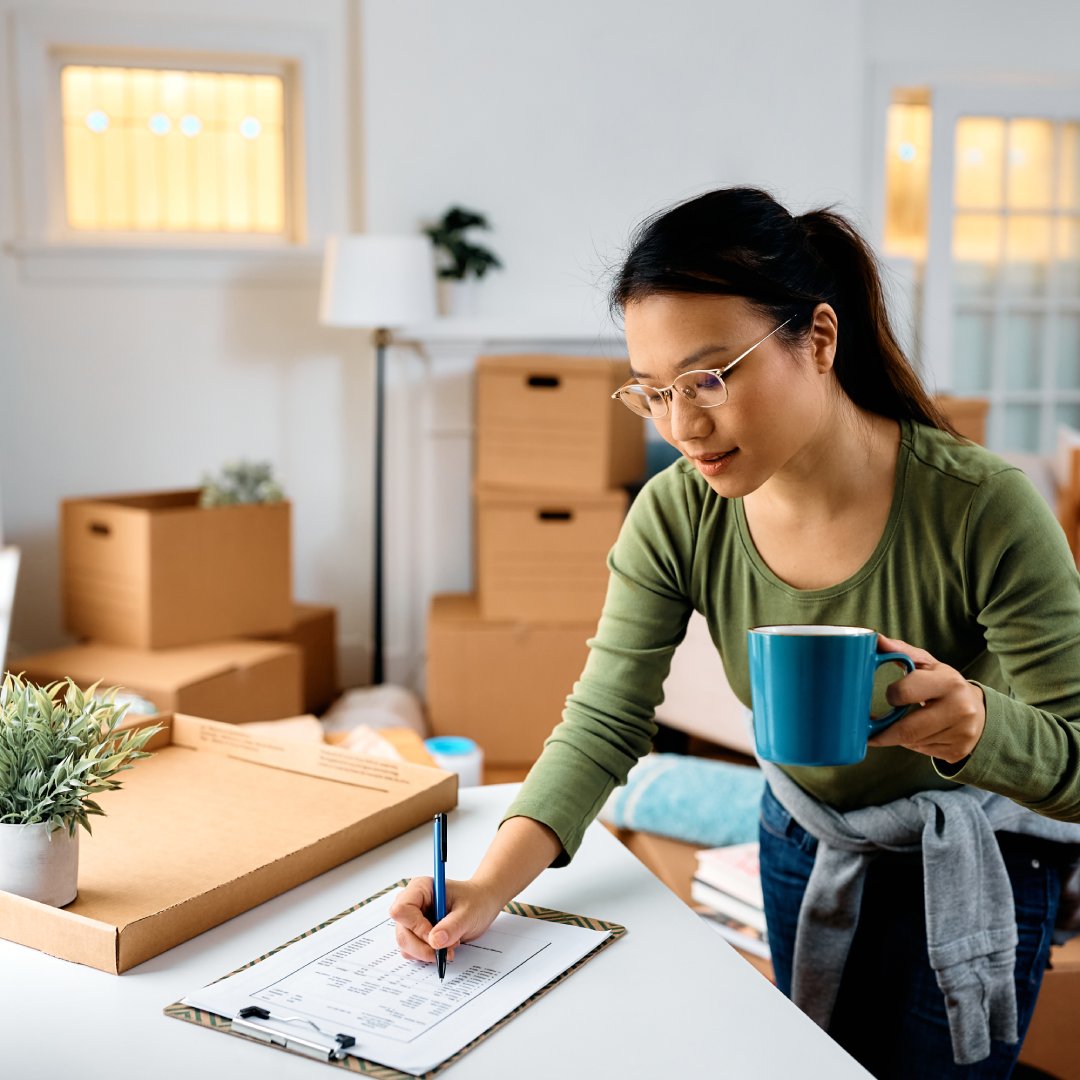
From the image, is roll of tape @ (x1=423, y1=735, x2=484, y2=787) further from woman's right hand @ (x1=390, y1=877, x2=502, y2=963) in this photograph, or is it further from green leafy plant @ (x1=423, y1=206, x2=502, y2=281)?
green leafy plant @ (x1=423, y1=206, x2=502, y2=281)

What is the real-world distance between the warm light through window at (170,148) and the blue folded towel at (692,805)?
2.56 meters

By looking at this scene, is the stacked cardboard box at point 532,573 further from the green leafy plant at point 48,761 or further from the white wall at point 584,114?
→ the green leafy plant at point 48,761

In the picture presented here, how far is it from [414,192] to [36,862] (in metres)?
3.17

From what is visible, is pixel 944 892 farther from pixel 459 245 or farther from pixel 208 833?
pixel 459 245

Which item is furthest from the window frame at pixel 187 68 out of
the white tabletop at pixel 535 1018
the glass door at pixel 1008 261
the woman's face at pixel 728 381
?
the white tabletop at pixel 535 1018

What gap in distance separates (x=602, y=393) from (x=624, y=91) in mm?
1091

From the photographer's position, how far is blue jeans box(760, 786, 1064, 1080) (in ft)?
3.98

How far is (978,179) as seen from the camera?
4527mm

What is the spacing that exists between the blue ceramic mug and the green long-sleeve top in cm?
16

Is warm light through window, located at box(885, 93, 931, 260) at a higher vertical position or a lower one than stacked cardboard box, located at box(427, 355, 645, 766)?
higher

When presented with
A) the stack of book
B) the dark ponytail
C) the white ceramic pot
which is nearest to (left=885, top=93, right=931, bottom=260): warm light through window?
the stack of book

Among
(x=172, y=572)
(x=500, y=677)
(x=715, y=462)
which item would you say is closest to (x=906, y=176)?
(x=500, y=677)

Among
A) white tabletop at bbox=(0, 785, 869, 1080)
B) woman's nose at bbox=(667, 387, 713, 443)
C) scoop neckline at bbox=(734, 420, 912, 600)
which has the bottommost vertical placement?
white tabletop at bbox=(0, 785, 869, 1080)

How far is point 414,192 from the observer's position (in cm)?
381
